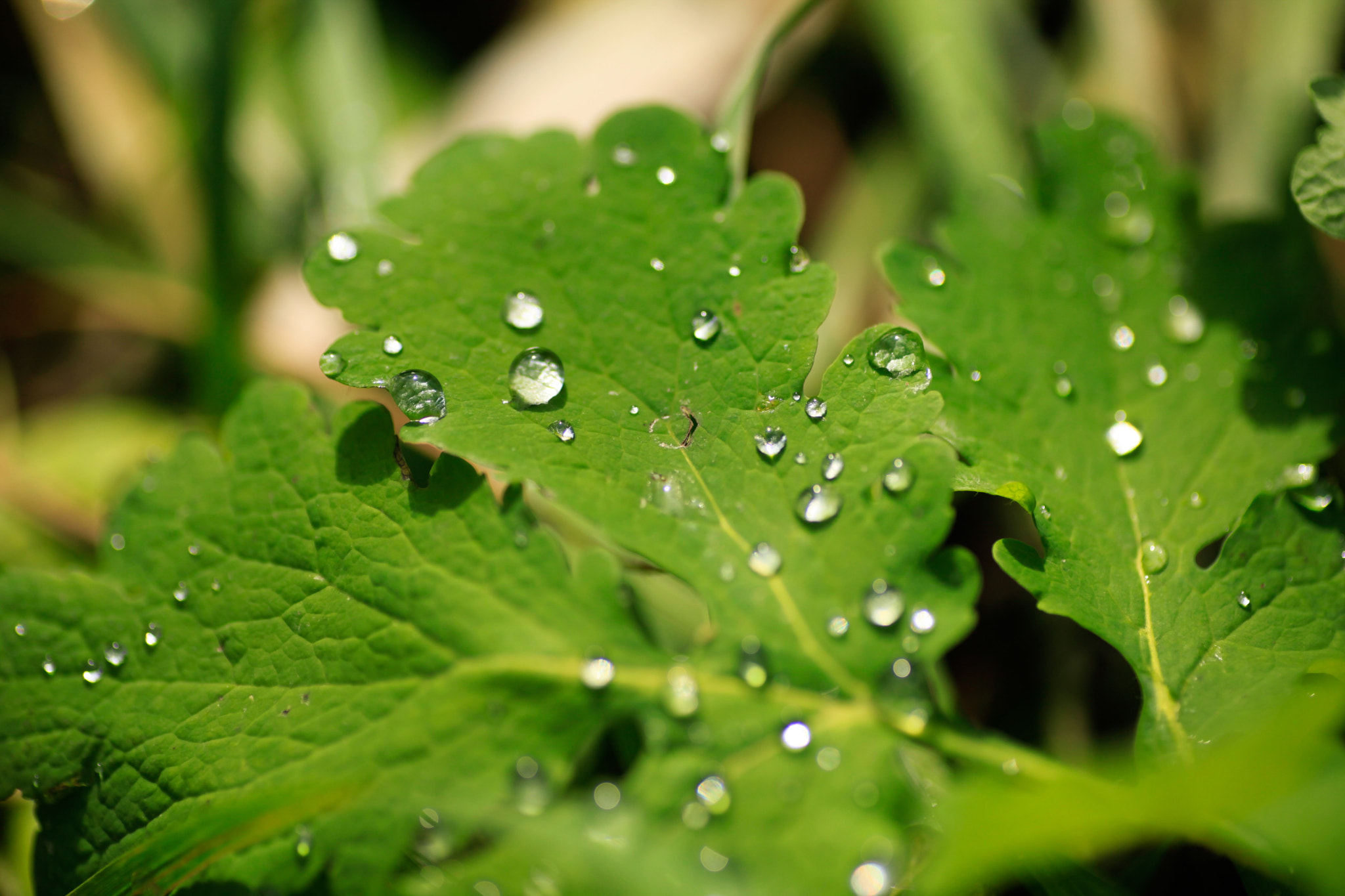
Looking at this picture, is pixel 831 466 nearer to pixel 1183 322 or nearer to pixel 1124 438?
pixel 1124 438

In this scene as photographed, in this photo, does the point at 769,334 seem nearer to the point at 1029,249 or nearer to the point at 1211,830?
the point at 1029,249

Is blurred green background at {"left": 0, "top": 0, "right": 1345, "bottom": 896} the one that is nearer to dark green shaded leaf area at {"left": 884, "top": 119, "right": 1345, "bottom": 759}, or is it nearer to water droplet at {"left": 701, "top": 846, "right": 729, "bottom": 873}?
dark green shaded leaf area at {"left": 884, "top": 119, "right": 1345, "bottom": 759}

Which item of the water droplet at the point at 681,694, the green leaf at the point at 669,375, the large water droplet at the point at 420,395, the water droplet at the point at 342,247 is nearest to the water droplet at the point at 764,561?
the green leaf at the point at 669,375

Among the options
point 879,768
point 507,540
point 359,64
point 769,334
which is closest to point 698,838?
point 879,768

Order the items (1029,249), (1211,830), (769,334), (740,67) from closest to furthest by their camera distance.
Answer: (1211,830)
(769,334)
(1029,249)
(740,67)

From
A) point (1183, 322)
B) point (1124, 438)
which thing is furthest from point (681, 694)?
point (1183, 322)
